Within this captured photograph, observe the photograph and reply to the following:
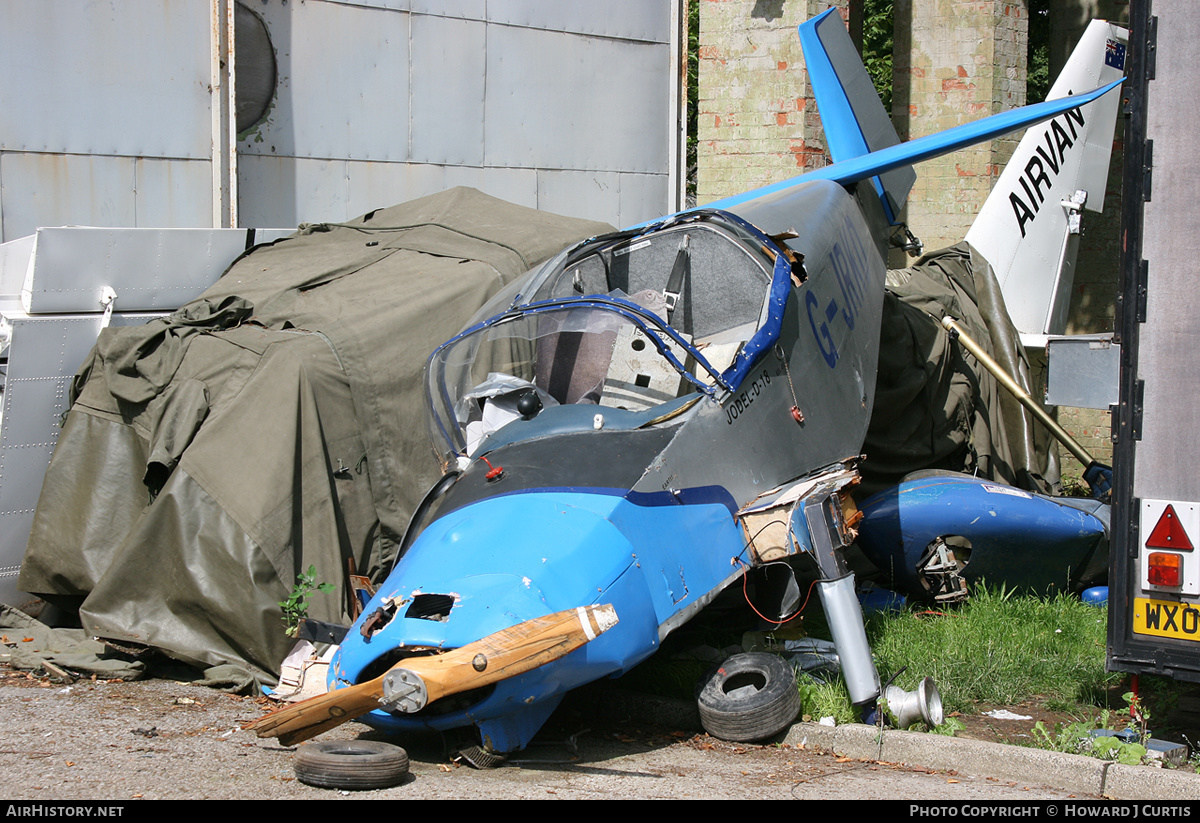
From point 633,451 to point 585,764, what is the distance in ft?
4.58

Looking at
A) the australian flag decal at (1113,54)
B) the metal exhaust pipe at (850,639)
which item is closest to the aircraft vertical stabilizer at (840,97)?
the australian flag decal at (1113,54)

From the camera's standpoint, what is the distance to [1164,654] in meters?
4.49

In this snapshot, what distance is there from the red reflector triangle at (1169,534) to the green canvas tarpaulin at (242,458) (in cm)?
406

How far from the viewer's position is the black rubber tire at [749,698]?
5016 millimetres

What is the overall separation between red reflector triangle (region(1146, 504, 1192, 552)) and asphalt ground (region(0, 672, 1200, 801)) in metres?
0.86

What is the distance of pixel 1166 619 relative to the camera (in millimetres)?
4500

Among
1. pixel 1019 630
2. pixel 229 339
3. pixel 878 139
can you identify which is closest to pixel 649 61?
pixel 878 139

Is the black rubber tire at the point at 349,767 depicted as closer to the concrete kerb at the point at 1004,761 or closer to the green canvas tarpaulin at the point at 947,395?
the concrete kerb at the point at 1004,761

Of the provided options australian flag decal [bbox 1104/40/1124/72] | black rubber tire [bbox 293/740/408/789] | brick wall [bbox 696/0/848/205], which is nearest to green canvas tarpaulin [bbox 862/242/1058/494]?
brick wall [bbox 696/0/848/205]

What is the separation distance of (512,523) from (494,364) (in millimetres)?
1492

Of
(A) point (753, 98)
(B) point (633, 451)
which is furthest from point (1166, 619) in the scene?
(A) point (753, 98)

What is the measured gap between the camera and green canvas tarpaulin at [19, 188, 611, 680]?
6059 millimetres

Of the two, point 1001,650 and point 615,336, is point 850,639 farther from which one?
point 615,336
